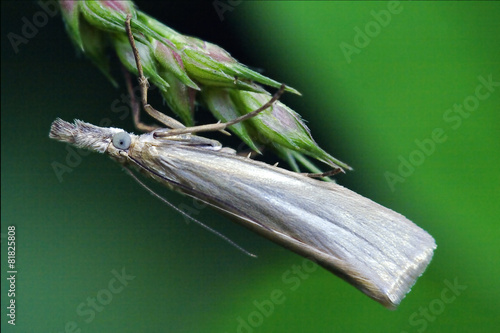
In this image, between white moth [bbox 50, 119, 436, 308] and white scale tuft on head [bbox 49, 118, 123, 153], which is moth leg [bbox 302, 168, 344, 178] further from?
white scale tuft on head [bbox 49, 118, 123, 153]

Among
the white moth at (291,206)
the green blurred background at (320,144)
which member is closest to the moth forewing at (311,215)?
the white moth at (291,206)

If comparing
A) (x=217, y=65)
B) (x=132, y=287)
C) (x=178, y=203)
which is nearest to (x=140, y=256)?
(x=132, y=287)

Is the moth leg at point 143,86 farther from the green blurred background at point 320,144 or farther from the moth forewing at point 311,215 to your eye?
the green blurred background at point 320,144

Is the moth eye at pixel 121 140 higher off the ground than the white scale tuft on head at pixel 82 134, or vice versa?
the moth eye at pixel 121 140

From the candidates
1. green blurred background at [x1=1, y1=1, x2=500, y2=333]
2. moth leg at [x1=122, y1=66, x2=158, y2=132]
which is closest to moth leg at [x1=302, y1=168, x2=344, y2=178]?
green blurred background at [x1=1, y1=1, x2=500, y2=333]

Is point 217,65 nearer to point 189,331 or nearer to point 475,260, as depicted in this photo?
point 475,260

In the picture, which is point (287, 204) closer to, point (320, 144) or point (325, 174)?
point (325, 174)

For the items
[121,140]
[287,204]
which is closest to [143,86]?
[121,140]
